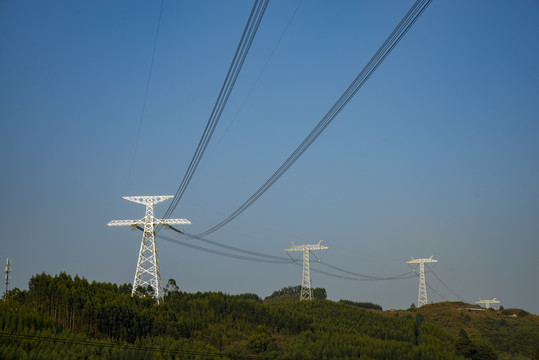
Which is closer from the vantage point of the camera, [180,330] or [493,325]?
[180,330]

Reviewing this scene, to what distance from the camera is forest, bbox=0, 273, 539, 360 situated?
177ft

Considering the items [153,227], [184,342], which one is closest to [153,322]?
[184,342]

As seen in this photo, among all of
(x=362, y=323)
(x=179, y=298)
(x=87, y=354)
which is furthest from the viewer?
(x=362, y=323)

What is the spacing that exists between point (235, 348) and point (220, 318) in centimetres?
1912

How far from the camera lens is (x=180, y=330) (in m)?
76.0

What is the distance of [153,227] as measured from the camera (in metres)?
62.2

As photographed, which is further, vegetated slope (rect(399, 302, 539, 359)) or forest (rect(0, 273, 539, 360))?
vegetated slope (rect(399, 302, 539, 359))

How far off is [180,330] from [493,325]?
238 feet

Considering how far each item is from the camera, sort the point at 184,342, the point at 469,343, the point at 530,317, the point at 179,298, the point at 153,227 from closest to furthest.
Result: 1. the point at 153,227
2. the point at 184,342
3. the point at 469,343
4. the point at 179,298
5. the point at 530,317

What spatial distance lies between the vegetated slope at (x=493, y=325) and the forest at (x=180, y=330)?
1519mm

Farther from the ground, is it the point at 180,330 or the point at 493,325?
the point at 493,325

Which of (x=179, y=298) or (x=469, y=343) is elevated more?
(x=179, y=298)

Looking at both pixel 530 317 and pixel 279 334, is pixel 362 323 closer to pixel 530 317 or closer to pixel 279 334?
pixel 279 334

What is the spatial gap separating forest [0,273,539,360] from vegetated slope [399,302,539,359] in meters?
1.52
